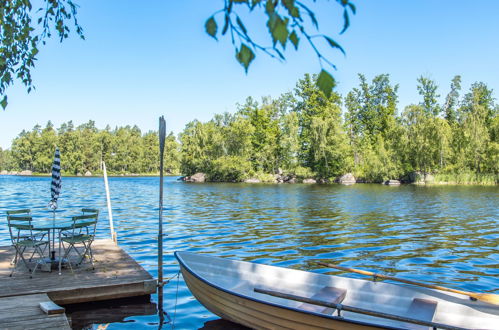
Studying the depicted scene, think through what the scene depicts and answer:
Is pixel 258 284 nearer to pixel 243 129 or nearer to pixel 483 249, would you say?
pixel 483 249

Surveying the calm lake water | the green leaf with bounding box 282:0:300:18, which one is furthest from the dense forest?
the green leaf with bounding box 282:0:300:18

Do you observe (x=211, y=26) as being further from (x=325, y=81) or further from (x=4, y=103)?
(x=4, y=103)

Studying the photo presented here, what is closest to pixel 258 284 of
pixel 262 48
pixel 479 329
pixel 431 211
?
pixel 479 329

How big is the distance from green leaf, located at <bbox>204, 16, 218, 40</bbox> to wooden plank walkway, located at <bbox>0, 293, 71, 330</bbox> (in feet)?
15.5

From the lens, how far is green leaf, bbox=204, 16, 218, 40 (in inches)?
73.6

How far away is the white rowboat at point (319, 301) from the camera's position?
5223mm

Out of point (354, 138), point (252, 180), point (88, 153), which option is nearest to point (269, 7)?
point (252, 180)

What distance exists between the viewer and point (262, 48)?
2.04 meters

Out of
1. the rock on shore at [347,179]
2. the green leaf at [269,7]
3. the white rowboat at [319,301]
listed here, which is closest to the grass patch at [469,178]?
the rock on shore at [347,179]

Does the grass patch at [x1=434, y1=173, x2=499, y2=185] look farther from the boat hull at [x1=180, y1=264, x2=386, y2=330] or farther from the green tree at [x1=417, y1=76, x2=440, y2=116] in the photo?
the boat hull at [x1=180, y1=264, x2=386, y2=330]

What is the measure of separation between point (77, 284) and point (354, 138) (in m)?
71.8

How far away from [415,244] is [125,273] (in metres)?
10.3

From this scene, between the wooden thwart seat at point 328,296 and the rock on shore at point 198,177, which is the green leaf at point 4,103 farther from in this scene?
the rock on shore at point 198,177

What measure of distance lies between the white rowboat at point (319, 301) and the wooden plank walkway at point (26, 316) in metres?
2.08
